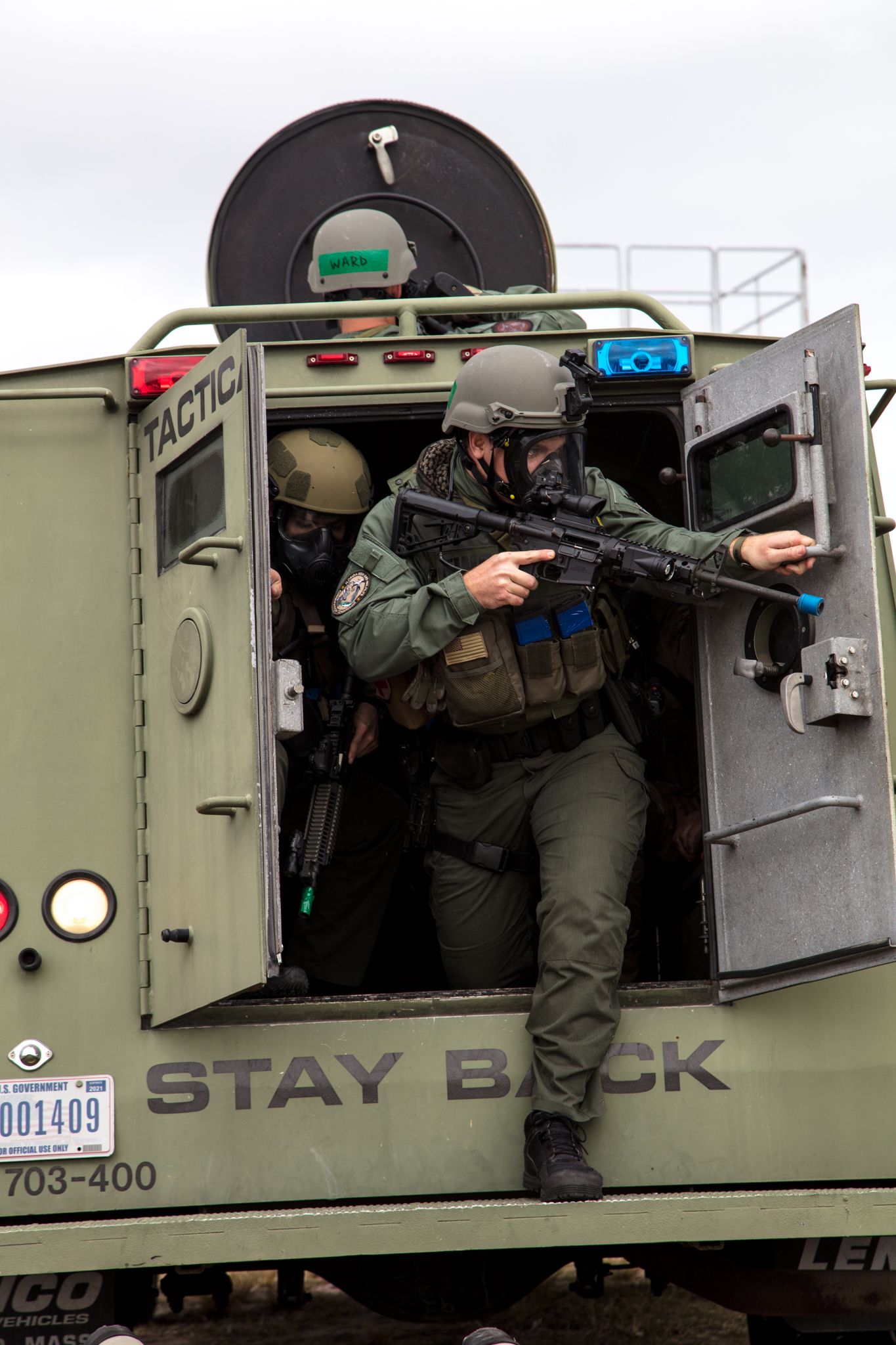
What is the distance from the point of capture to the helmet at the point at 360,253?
5.34 metres

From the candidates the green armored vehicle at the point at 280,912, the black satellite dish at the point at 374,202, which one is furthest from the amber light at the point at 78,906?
the black satellite dish at the point at 374,202

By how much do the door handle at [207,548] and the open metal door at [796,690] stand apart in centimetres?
127

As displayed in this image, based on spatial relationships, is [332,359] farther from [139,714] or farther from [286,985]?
[286,985]

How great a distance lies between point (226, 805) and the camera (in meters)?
3.07

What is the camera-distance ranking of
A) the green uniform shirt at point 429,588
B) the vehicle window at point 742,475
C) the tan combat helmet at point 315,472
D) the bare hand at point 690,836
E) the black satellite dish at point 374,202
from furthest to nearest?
the black satellite dish at point 374,202, the bare hand at point 690,836, the tan combat helmet at point 315,472, the green uniform shirt at point 429,588, the vehicle window at point 742,475

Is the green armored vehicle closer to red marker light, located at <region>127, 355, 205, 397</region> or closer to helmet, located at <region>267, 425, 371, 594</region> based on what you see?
red marker light, located at <region>127, 355, 205, 397</region>

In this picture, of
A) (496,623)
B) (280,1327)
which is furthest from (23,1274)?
(280,1327)

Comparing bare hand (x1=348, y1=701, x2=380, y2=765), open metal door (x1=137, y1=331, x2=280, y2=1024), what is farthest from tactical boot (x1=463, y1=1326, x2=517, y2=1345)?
bare hand (x1=348, y1=701, x2=380, y2=765)

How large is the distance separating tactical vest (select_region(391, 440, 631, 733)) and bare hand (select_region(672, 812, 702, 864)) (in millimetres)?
778

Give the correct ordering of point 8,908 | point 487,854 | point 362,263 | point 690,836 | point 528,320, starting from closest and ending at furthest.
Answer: point 8,908 → point 487,854 → point 690,836 → point 528,320 → point 362,263

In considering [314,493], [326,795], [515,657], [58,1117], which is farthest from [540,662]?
[58,1117]

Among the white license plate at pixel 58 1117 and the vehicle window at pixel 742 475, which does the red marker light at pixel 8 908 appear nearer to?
the white license plate at pixel 58 1117

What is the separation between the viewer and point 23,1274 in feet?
9.94

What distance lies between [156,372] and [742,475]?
5.10ft
